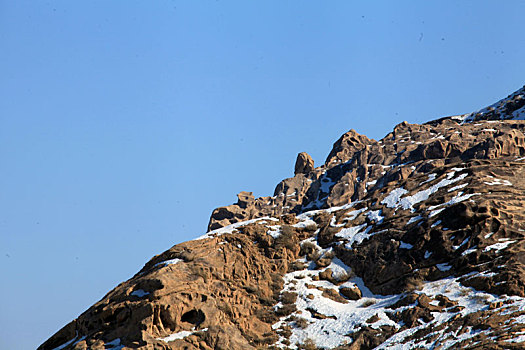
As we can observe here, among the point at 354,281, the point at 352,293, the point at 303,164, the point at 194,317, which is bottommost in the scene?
the point at 352,293

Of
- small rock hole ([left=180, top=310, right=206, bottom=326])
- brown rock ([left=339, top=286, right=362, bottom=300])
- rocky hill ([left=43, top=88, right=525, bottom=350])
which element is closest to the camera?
rocky hill ([left=43, top=88, right=525, bottom=350])

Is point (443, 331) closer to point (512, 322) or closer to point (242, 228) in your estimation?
point (512, 322)

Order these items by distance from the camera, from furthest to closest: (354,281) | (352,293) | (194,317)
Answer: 1. (354,281)
2. (352,293)
3. (194,317)

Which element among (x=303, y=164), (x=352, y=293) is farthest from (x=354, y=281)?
(x=303, y=164)

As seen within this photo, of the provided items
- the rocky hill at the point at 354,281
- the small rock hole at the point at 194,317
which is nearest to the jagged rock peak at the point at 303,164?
the rocky hill at the point at 354,281

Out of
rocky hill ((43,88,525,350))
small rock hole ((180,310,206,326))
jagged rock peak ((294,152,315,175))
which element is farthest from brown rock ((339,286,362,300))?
jagged rock peak ((294,152,315,175))

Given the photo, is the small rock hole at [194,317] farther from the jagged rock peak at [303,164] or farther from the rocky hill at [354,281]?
the jagged rock peak at [303,164]

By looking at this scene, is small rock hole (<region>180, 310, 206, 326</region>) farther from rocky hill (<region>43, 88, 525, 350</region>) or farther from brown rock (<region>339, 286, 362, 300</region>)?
brown rock (<region>339, 286, 362, 300</region>)

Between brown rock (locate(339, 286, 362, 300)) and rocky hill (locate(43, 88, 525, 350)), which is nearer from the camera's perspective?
rocky hill (locate(43, 88, 525, 350))

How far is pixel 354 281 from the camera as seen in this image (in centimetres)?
6600

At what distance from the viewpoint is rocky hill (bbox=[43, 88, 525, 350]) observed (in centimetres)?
5219

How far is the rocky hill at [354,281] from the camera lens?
2055 inches

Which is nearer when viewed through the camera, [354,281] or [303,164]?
[354,281]

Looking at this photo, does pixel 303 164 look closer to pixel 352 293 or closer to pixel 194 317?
pixel 352 293
